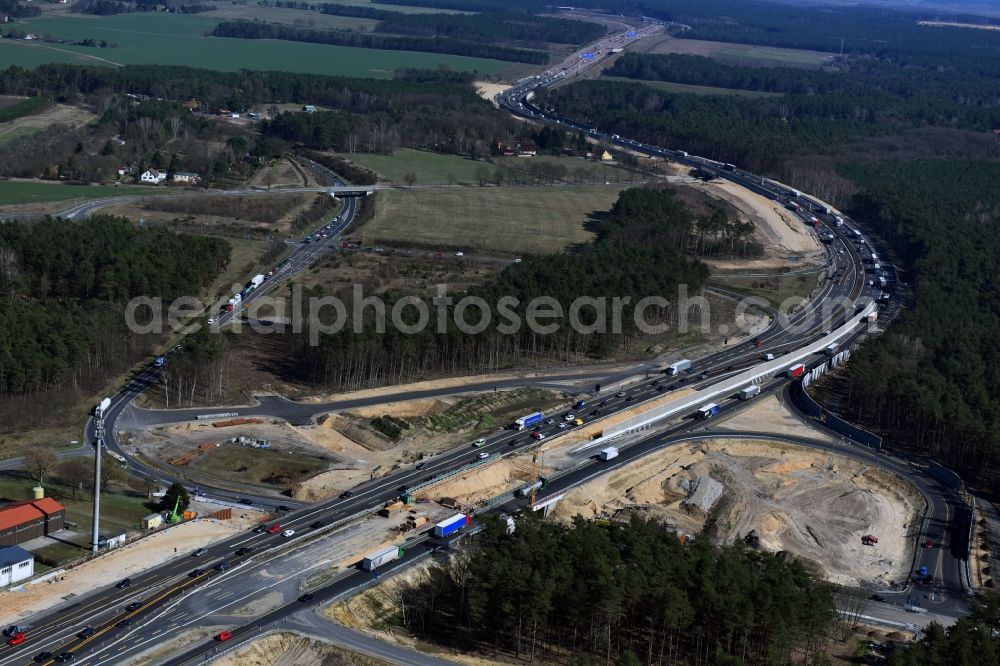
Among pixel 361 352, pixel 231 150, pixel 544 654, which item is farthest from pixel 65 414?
pixel 231 150

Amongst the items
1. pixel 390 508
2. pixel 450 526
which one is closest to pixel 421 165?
pixel 390 508

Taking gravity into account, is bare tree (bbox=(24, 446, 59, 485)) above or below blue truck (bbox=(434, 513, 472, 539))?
below

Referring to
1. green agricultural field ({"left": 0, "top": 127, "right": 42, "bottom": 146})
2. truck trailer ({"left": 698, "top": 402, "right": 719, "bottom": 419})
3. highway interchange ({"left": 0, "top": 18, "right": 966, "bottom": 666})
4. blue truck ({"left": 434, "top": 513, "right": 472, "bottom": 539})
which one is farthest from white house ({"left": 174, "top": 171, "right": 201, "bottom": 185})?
blue truck ({"left": 434, "top": 513, "right": 472, "bottom": 539})

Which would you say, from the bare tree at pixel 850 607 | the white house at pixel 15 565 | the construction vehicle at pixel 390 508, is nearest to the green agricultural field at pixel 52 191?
the construction vehicle at pixel 390 508

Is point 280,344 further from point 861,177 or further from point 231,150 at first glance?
point 861,177

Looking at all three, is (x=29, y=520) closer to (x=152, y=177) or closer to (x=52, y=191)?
(x=52, y=191)

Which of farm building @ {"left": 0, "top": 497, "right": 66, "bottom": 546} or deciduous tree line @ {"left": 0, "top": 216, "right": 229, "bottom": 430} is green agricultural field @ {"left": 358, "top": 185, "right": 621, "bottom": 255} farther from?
farm building @ {"left": 0, "top": 497, "right": 66, "bottom": 546}
